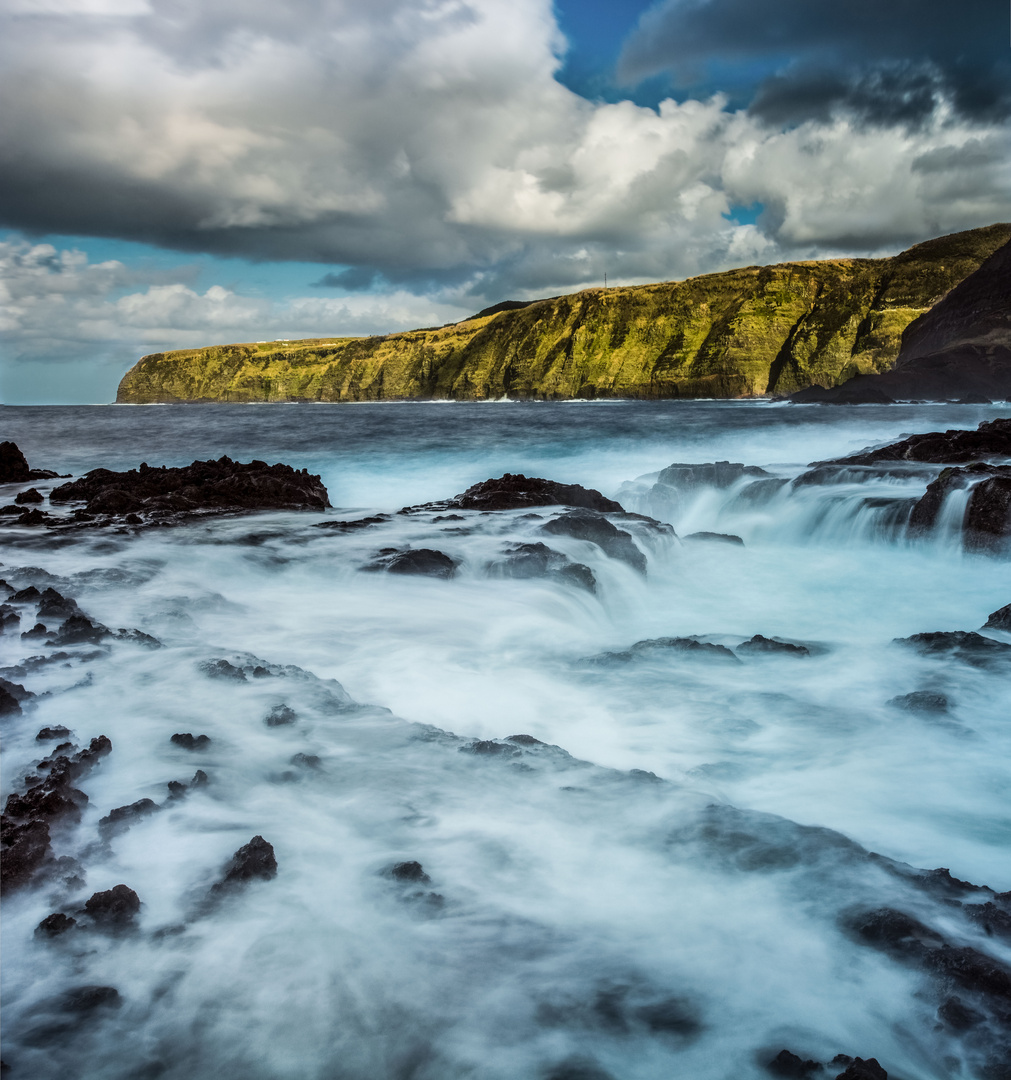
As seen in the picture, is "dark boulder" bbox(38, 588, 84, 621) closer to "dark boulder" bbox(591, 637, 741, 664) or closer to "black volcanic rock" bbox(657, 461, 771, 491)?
"dark boulder" bbox(591, 637, 741, 664)

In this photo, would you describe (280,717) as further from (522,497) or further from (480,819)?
(522,497)

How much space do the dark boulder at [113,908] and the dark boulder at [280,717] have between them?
1.53 metres

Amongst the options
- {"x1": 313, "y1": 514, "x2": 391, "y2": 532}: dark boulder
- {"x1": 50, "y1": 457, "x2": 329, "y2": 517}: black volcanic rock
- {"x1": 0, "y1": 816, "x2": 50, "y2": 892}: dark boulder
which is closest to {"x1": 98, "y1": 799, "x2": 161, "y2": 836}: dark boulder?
{"x1": 0, "y1": 816, "x2": 50, "y2": 892}: dark boulder

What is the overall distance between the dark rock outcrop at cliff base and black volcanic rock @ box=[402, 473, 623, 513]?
42.8m

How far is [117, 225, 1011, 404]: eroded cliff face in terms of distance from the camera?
6819 cm

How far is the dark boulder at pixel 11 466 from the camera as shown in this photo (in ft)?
48.6

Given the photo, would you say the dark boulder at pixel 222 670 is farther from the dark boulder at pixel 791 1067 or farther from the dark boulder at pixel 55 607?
the dark boulder at pixel 791 1067

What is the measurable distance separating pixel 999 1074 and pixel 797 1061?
54 centimetres

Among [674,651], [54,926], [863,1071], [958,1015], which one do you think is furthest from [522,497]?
[863,1071]

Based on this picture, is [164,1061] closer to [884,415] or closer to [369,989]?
[369,989]

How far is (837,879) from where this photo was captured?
8.64 ft

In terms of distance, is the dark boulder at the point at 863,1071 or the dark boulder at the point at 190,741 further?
Answer: the dark boulder at the point at 190,741

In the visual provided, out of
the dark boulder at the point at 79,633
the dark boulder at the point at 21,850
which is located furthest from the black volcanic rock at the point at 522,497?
the dark boulder at the point at 21,850

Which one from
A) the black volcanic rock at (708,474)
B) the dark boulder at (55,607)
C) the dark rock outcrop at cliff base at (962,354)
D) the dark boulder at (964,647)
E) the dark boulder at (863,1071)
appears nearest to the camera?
the dark boulder at (863,1071)
